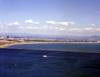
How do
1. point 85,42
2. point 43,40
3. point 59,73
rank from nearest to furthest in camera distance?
point 59,73, point 85,42, point 43,40

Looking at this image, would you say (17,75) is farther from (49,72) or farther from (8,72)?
(49,72)

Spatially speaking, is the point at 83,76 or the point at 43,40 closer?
the point at 83,76

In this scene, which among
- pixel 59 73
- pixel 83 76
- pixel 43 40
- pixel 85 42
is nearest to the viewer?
pixel 83 76

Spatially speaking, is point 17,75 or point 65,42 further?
point 65,42

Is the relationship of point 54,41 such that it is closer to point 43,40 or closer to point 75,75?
point 43,40

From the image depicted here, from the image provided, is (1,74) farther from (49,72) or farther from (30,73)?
(49,72)

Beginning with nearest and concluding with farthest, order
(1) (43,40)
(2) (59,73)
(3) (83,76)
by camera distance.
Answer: (3) (83,76) → (2) (59,73) → (1) (43,40)

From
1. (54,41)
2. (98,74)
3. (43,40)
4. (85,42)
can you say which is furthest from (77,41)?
(98,74)

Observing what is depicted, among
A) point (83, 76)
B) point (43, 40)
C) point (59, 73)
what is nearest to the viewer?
point (83, 76)
